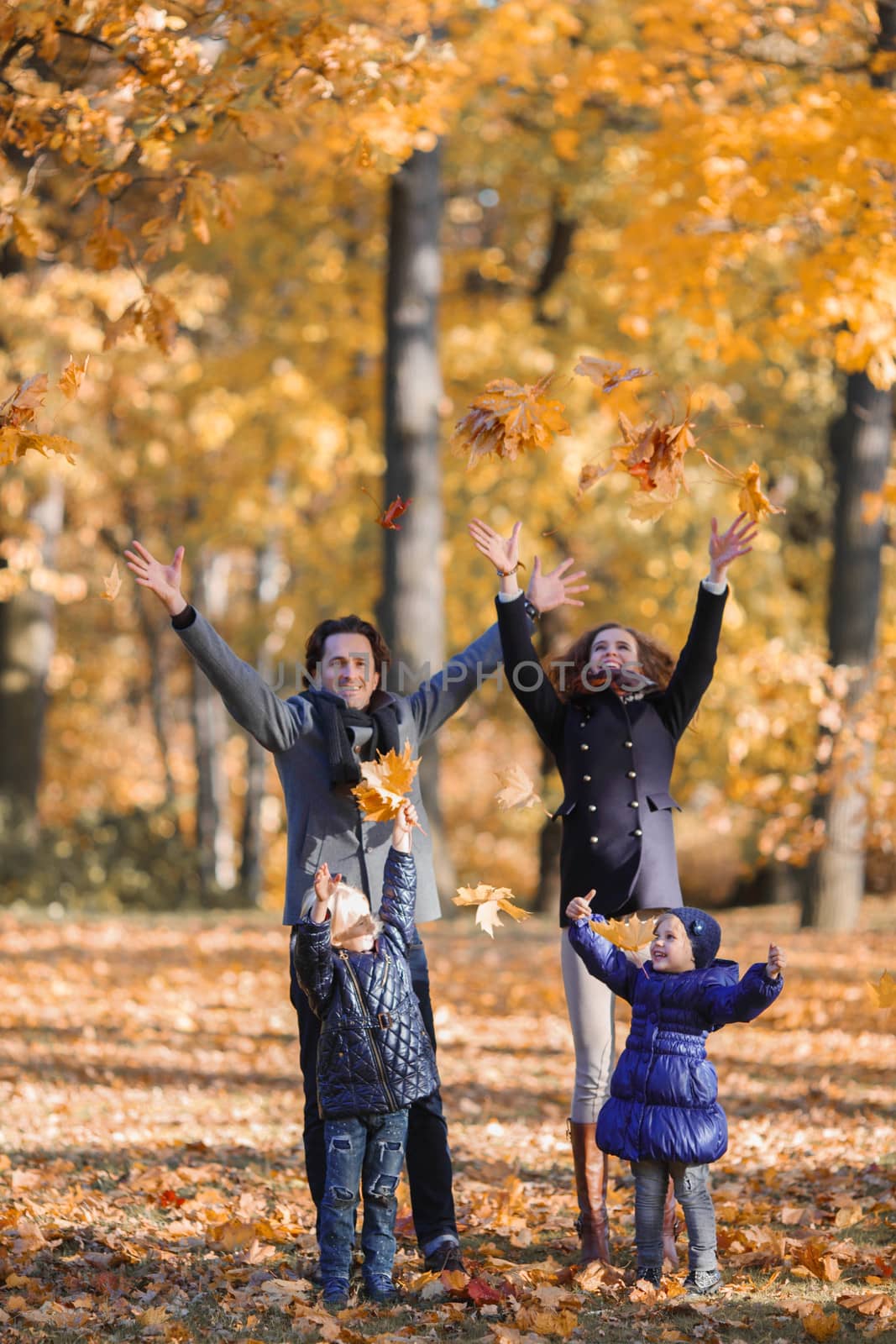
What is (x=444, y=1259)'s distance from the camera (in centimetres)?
458

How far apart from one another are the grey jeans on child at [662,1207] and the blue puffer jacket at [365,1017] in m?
0.69

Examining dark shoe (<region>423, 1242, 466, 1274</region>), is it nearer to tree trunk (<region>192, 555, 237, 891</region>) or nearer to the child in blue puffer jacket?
the child in blue puffer jacket

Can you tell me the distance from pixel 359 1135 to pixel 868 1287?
1.58 meters

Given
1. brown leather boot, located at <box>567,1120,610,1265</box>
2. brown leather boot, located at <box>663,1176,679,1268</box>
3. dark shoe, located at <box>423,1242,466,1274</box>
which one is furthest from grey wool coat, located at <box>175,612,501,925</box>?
brown leather boot, located at <box>663,1176,679,1268</box>

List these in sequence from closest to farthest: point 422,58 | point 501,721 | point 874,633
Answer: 1. point 422,58
2. point 874,633
3. point 501,721

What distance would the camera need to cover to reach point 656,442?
4867mm

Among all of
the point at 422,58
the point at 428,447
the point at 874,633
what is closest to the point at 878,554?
the point at 874,633

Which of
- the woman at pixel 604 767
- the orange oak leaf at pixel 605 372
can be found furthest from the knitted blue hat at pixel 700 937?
the orange oak leaf at pixel 605 372

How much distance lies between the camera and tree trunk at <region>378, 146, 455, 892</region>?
12852 millimetres

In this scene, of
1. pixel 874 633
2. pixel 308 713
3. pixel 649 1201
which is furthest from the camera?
pixel 874 633

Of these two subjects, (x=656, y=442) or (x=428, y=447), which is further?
(x=428, y=447)

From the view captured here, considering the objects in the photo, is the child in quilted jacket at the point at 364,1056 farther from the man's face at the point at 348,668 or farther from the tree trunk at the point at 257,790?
the tree trunk at the point at 257,790

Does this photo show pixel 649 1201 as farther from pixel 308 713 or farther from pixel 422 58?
pixel 422 58

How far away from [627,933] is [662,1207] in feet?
2.62
